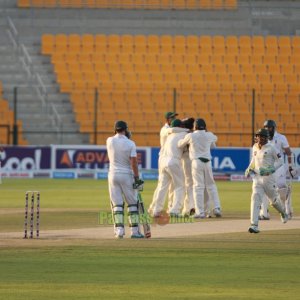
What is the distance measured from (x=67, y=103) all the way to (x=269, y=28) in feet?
35.7

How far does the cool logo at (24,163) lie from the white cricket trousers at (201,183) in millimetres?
21199

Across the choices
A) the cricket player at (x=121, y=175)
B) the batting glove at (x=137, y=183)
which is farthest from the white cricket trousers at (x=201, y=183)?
the batting glove at (x=137, y=183)

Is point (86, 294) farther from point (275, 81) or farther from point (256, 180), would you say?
point (275, 81)

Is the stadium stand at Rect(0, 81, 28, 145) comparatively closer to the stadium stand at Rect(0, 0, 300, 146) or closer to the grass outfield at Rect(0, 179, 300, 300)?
the stadium stand at Rect(0, 0, 300, 146)

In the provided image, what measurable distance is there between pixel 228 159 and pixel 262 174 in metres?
25.4

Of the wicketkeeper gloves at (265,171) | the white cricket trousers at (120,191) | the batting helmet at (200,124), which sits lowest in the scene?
the white cricket trousers at (120,191)

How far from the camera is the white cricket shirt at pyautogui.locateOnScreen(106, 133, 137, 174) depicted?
69.7 feet

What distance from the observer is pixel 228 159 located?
157ft

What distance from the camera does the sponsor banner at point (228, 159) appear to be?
4778 cm

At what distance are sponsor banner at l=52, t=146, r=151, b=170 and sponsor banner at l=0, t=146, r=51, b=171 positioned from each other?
344 millimetres

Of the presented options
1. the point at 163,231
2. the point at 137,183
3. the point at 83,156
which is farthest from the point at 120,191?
the point at 83,156

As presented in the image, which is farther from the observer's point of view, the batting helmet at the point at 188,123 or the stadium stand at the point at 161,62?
the stadium stand at the point at 161,62

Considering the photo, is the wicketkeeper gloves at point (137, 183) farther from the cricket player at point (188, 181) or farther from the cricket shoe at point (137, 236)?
the cricket player at point (188, 181)

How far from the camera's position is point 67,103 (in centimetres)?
5225
